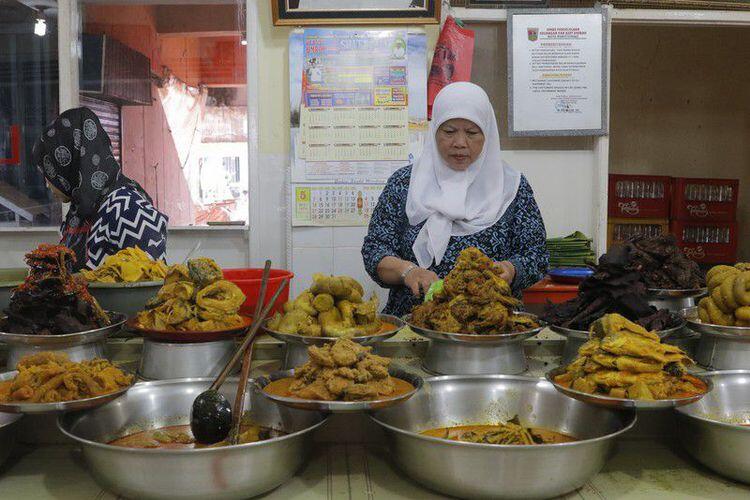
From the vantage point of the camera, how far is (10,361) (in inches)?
58.7

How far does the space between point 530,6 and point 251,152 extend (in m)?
1.73

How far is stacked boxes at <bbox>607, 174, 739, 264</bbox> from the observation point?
5.09m

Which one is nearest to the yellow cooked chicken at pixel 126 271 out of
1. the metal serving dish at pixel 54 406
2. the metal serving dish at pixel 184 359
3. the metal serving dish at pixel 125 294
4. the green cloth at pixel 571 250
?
the metal serving dish at pixel 125 294

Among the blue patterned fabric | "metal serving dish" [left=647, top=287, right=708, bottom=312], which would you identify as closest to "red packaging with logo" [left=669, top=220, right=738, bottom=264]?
"metal serving dish" [left=647, top=287, right=708, bottom=312]

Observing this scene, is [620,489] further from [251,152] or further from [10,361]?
[251,152]

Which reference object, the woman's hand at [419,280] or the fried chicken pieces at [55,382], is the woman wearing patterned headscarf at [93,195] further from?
the fried chicken pieces at [55,382]

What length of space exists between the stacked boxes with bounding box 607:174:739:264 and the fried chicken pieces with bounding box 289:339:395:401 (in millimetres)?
4237

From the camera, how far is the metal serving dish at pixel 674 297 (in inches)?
75.9

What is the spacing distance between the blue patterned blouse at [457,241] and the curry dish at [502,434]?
3.79 ft

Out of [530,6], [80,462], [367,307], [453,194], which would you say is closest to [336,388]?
[367,307]

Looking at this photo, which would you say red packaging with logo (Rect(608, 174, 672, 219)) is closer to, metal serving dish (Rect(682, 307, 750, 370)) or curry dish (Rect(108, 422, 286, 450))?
metal serving dish (Rect(682, 307, 750, 370))

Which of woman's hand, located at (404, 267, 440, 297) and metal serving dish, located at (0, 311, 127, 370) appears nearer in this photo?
metal serving dish, located at (0, 311, 127, 370)

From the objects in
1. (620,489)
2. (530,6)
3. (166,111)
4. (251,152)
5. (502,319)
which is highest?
(530,6)

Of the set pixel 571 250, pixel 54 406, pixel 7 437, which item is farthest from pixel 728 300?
pixel 571 250
